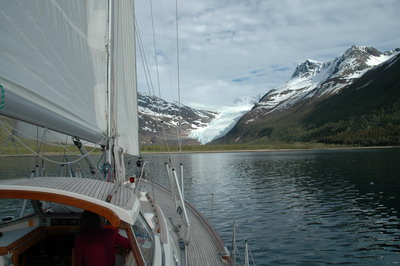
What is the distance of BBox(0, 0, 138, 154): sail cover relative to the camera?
666 cm

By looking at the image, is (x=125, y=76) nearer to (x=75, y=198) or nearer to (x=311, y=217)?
(x=75, y=198)

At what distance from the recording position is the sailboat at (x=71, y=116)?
564 cm

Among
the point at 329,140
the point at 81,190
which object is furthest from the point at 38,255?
the point at 329,140

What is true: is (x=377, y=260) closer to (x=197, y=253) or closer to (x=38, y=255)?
(x=197, y=253)

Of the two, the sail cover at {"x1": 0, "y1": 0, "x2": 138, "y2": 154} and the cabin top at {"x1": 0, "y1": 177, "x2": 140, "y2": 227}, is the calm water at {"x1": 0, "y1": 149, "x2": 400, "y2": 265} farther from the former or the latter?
the cabin top at {"x1": 0, "y1": 177, "x2": 140, "y2": 227}

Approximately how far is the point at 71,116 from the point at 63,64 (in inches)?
46.6

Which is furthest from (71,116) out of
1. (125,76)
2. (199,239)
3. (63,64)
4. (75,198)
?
(199,239)

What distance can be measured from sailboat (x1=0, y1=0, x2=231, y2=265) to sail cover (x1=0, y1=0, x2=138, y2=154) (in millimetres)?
22

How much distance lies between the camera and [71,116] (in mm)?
8266

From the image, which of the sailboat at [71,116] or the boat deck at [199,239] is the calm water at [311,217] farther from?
the sailboat at [71,116]

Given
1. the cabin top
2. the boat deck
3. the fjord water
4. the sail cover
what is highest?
the sail cover

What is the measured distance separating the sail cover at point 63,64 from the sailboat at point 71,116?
0.02 metres

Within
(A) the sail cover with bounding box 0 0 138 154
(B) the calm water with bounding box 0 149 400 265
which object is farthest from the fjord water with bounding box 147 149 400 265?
(A) the sail cover with bounding box 0 0 138 154

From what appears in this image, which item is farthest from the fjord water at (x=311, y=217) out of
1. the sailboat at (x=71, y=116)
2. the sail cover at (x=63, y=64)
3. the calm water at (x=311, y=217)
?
the sail cover at (x=63, y=64)
